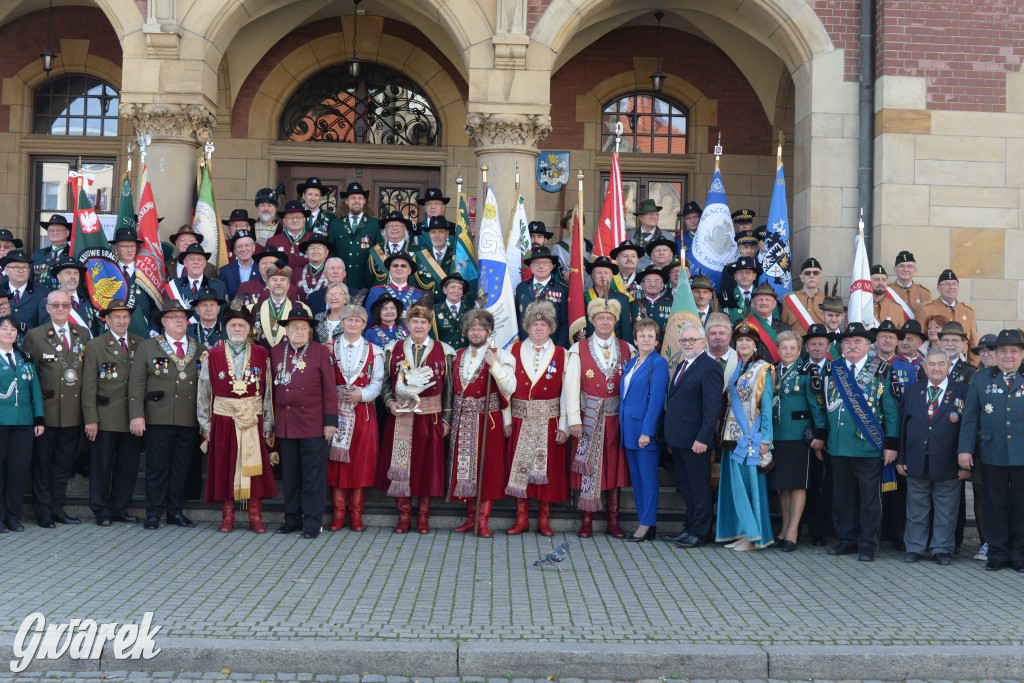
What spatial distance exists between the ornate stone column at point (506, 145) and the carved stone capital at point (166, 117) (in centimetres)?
309

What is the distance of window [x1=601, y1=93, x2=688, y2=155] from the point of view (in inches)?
562

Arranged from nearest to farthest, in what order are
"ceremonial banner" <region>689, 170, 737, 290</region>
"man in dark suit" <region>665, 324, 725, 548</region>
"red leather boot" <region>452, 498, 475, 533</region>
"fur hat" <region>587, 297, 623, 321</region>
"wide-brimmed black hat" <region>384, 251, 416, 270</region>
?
"man in dark suit" <region>665, 324, 725, 548</region>
"red leather boot" <region>452, 498, 475, 533</region>
"fur hat" <region>587, 297, 623, 321</region>
"wide-brimmed black hat" <region>384, 251, 416, 270</region>
"ceremonial banner" <region>689, 170, 737, 290</region>

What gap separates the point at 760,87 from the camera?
44.7 feet

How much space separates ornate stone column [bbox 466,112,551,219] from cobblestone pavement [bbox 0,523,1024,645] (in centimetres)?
466

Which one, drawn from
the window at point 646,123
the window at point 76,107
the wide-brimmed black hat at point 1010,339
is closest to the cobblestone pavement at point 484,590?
the wide-brimmed black hat at point 1010,339

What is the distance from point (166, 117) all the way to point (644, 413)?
6.66 metres

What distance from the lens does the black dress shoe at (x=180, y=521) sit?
7816 millimetres

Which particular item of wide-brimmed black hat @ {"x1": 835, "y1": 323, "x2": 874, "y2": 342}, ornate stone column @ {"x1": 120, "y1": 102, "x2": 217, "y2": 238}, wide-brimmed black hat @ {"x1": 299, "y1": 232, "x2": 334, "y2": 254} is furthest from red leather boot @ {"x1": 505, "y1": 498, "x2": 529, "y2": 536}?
ornate stone column @ {"x1": 120, "y1": 102, "x2": 217, "y2": 238}

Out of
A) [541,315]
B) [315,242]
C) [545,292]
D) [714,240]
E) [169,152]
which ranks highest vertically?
[169,152]

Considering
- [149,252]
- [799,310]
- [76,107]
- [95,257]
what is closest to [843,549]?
[799,310]

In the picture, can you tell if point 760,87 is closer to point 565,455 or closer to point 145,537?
point 565,455

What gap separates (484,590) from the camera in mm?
5961

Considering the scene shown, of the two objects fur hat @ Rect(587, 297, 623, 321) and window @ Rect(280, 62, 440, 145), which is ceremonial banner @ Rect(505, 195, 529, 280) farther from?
window @ Rect(280, 62, 440, 145)

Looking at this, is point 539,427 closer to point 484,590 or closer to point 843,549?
point 484,590
